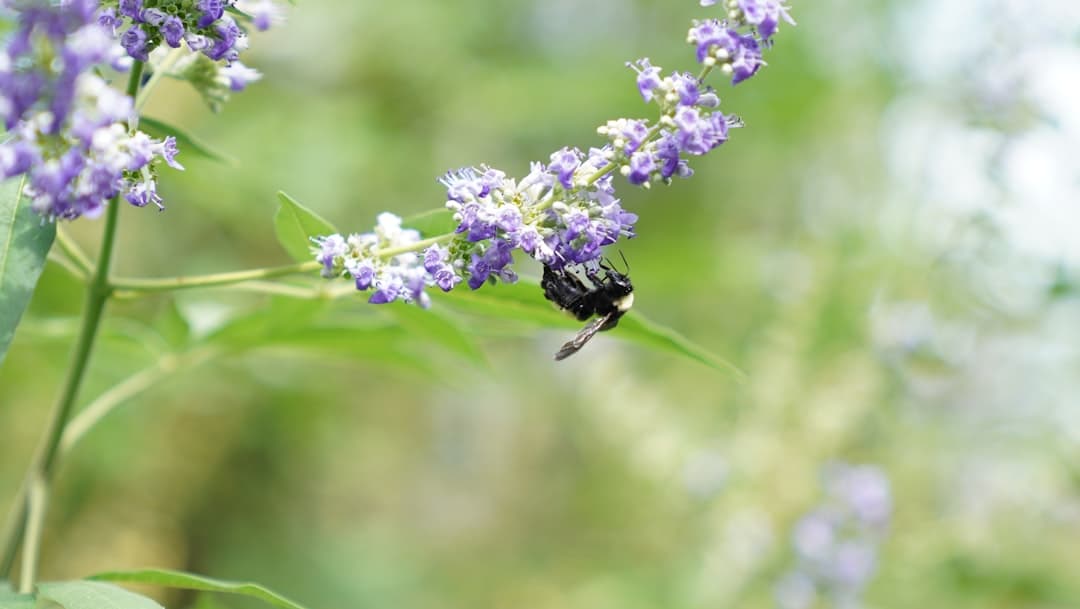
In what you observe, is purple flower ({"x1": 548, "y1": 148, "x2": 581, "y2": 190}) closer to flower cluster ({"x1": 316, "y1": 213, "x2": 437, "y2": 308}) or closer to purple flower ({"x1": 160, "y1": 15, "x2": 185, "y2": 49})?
flower cluster ({"x1": 316, "y1": 213, "x2": 437, "y2": 308})

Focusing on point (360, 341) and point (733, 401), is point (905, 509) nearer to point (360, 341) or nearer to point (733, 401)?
point (733, 401)

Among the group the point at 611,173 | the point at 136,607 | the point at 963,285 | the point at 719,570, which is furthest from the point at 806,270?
the point at 136,607

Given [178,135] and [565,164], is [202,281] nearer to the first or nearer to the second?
[178,135]

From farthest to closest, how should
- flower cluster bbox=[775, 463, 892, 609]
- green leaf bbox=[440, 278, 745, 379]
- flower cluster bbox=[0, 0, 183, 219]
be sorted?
1. flower cluster bbox=[775, 463, 892, 609]
2. green leaf bbox=[440, 278, 745, 379]
3. flower cluster bbox=[0, 0, 183, 219]

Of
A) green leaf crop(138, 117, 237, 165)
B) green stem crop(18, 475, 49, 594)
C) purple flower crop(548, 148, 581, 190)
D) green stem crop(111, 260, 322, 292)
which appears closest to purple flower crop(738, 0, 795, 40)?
A: purple flower crop(548, 148, 581, 190)

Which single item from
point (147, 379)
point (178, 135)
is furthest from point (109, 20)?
point (147, 379)
